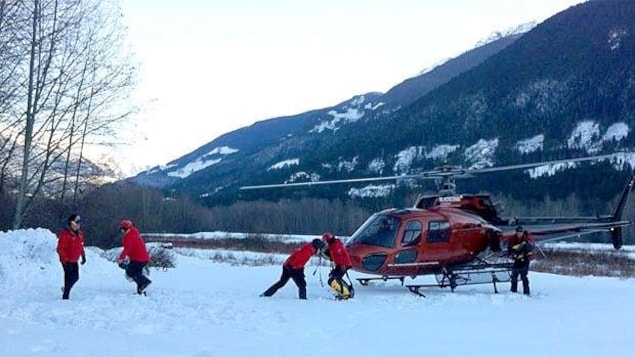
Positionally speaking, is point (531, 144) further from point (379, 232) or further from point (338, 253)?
point (338, 253)

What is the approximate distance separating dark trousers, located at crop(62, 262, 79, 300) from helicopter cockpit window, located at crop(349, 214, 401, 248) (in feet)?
19.7

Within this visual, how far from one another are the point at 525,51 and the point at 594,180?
58667 millimetres

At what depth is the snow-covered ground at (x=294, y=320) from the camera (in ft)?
28.9

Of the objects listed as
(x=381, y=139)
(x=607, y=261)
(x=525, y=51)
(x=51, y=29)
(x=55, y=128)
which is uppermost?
(x=525, y=51)

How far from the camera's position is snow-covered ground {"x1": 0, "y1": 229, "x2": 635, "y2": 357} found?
28.9ft

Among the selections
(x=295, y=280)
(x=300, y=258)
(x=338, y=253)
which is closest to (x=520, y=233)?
(x=338, y=253)

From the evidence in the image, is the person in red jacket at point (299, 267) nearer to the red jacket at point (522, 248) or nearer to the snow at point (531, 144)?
the red jacket at point (522, 248)

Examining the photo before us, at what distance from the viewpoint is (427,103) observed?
141125 mm

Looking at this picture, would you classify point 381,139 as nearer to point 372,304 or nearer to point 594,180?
point 594,180

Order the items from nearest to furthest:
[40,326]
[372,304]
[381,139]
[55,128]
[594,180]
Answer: [40,326] < [372,304] < [55,128] < [594,180] < [381,139]

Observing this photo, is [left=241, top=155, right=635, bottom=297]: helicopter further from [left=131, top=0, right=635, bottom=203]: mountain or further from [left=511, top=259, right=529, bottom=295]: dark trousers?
[left=131, top=0, right=635, bottom=203]: mountain

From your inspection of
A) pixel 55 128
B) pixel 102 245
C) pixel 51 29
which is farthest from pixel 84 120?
pixel 102 245

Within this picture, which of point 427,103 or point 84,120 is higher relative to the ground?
point 427,103

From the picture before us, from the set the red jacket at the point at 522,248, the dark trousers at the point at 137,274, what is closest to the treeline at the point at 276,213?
the red jacket at the point at 522,248
